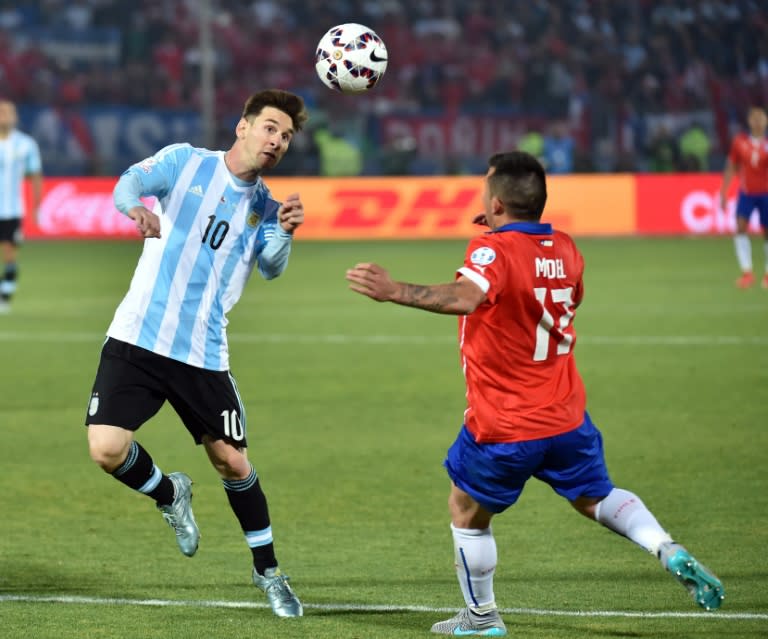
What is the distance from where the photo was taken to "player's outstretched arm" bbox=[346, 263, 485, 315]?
4648 mm

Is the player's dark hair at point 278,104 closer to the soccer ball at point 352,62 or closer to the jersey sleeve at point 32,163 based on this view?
the soccer ball at point 352,62

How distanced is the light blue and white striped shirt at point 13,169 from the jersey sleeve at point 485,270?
1346 centimetres

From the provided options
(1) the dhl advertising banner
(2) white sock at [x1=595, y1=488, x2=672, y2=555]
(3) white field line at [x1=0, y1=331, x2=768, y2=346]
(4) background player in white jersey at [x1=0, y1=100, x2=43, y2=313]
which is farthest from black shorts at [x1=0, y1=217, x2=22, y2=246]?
(2) white sock at [x1=595, y1=488, x2=672, y2=555]

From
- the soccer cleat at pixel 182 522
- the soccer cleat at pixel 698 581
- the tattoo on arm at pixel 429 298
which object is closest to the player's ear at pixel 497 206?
the tattoo on arm at pixel 429 298

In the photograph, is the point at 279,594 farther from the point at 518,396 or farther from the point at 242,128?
the point at 242,128

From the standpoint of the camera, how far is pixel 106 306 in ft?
57.7

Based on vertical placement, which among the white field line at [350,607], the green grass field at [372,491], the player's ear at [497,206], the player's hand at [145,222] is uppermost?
the player's ear at [497,206]

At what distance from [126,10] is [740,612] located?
3304 cm

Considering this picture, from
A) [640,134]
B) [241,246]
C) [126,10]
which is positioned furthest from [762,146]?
[126,10]

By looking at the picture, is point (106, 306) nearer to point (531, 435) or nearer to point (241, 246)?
point (241, 246)

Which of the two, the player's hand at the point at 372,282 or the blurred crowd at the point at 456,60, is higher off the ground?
the blurred crowd at the point at 456,60

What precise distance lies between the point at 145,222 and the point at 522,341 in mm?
1478

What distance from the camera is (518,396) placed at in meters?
5.08

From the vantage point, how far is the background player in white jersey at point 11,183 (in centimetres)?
1764
